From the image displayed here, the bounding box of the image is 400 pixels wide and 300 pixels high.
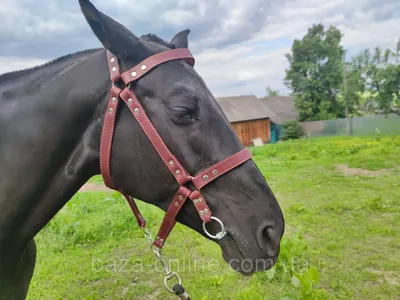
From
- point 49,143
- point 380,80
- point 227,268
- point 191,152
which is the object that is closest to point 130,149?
point 191,152

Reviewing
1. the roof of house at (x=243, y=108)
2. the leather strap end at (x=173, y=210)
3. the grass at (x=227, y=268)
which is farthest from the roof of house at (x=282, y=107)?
the leather strap end at (x=173, y=210)

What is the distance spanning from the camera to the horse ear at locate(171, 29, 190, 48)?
6.54ft

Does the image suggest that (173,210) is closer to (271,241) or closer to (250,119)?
(271,241)

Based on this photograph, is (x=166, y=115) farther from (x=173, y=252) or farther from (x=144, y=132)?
(x=173, y=252)

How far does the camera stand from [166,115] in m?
1.62

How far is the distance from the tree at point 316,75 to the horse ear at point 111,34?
37281mm

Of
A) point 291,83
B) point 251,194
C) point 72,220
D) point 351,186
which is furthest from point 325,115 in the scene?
point 251,194

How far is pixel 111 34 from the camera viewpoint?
1582mm

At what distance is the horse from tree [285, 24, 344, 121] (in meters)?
37.3

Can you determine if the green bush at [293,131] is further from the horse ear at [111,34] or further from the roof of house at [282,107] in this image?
the horse ear at [111,34]

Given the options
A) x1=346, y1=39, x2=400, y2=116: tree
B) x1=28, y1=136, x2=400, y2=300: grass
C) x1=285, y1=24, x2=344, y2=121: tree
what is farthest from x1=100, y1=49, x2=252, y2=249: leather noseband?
x1=285, y1=24, x2=344, y2=121: tree

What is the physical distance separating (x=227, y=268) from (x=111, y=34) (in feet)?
12.9

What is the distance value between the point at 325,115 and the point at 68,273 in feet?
120

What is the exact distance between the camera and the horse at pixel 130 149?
1604mm
